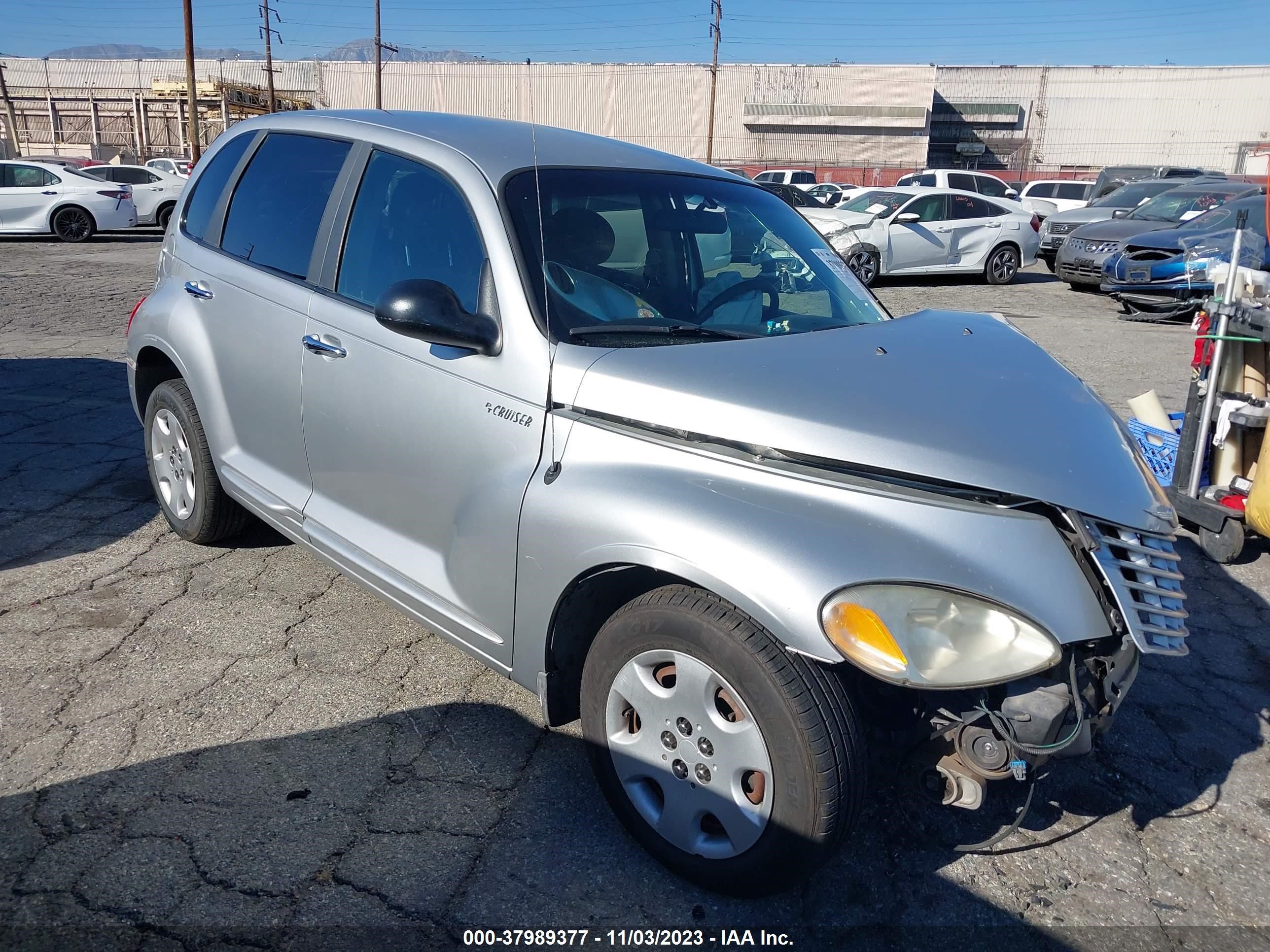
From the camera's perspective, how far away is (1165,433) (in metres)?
5.12

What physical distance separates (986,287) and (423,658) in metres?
14.6

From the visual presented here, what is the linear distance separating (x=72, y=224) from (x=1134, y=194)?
20.7 metres

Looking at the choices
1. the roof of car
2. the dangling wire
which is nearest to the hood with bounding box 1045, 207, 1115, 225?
the roof of car

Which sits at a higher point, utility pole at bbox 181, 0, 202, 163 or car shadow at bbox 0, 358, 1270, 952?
utility pole at bbox 181, 0, 202, 163

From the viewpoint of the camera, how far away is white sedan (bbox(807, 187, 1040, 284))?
1480cm

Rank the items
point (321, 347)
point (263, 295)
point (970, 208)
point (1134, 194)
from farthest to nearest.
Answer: point (1134, 194) < point (970, 208) < point (263, 295) < point (321, 347)

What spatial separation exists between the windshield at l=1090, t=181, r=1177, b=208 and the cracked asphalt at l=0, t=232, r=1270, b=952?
16934 millimetres

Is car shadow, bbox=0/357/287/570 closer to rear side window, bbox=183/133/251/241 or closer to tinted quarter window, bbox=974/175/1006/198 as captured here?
rear side window, bbox=183/133/251/241

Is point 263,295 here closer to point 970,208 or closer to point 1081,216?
point 970,208

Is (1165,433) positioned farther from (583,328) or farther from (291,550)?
(291,550)

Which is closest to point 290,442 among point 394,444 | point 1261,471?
point 394,444

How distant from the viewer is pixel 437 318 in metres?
2.58

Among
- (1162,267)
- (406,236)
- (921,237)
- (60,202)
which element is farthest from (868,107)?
(406,236)

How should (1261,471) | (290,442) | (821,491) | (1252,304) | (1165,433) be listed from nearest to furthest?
(821,491), (290,442), (1261,471), (1252,304), (1165,433)
